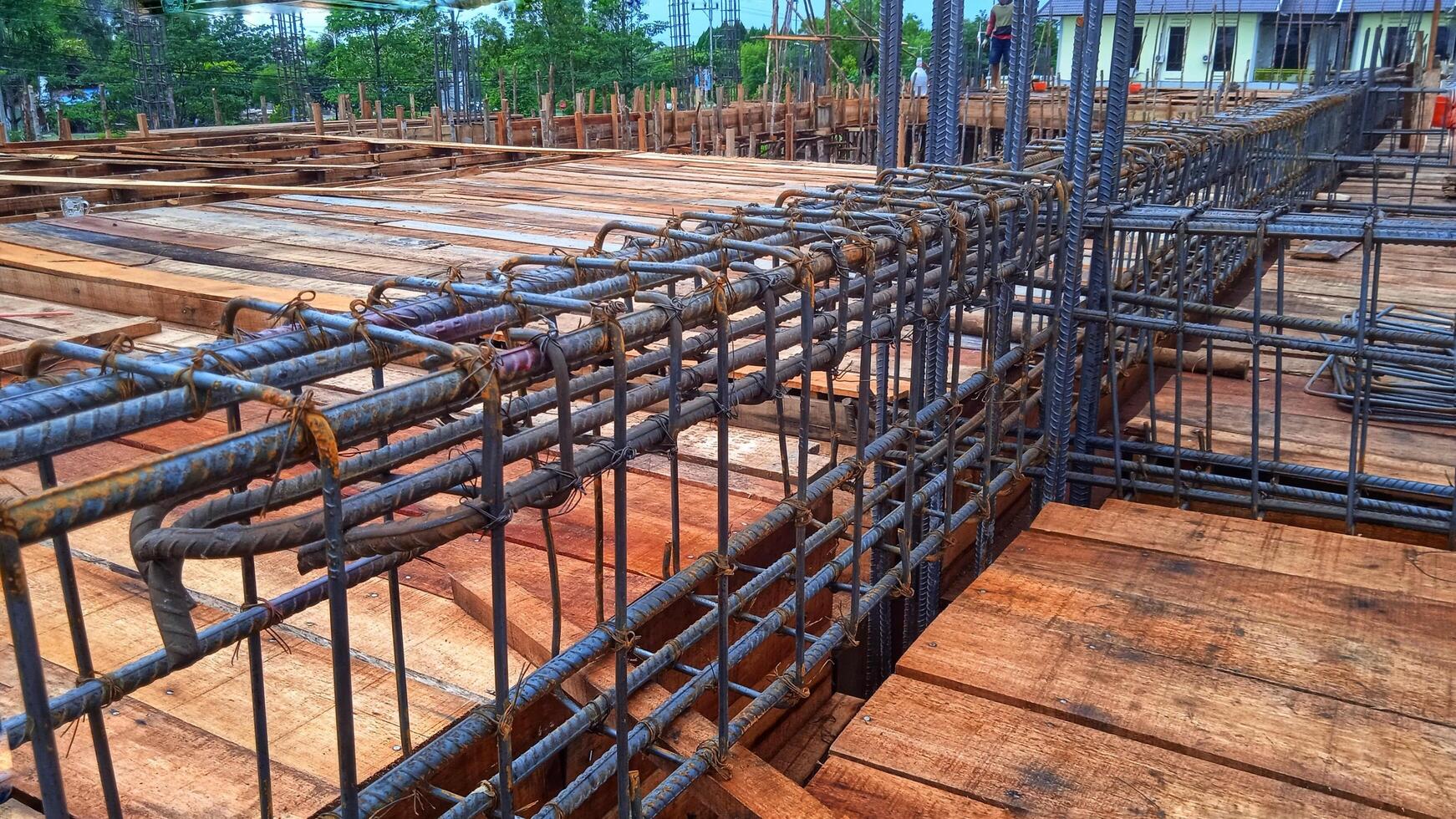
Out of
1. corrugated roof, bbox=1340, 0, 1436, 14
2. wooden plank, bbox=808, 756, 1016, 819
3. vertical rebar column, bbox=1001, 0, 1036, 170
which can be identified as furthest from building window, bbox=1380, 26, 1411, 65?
wooden plank, bbox=808, 756, 1016, 819

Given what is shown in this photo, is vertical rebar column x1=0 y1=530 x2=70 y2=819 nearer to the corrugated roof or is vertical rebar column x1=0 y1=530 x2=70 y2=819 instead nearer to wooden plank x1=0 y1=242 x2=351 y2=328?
wooden plank x1=0 y1=242 x2=351 y2=328

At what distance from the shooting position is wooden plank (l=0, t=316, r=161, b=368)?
471cm

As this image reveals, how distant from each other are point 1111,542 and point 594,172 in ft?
27.4

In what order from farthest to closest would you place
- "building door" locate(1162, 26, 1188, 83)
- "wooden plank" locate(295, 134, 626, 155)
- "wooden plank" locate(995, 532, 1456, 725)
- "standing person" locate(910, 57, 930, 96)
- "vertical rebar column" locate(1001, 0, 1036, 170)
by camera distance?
"building door" locate(1162, 26, 1188, 83) < "standing person" locate(910, 57, 930, 96) < "wooden plank" locate(295, 134, 626, 155) < "vertical rebar column" locate(1001, 0, 1036, 170) < "wooden plank" locate(995, 532, 1456, 725)

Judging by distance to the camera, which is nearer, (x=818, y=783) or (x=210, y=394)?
(x=210, y=394)

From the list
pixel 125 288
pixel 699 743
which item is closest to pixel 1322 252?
pixel 699 743

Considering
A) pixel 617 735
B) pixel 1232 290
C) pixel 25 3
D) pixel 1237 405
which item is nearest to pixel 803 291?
pixel 617 735

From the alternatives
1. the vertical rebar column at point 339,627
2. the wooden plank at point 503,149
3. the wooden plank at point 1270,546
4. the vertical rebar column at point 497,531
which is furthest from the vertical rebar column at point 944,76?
the wooden plank at point 503,149

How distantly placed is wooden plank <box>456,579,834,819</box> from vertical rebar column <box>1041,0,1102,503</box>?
2.50 m

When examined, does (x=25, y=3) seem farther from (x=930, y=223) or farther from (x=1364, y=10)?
(x=1364, y=10)

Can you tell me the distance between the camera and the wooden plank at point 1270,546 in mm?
3711

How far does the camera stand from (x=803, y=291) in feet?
8.36

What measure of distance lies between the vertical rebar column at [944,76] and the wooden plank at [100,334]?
3625 millimetres

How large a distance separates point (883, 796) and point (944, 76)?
9.57 ft
